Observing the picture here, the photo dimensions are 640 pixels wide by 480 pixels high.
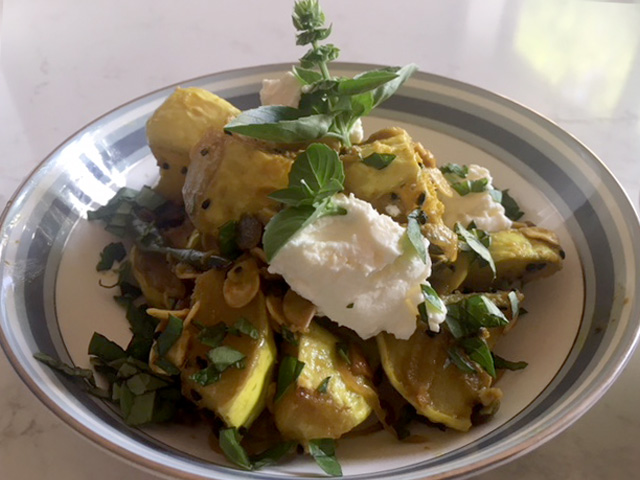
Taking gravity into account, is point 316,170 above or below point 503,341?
above

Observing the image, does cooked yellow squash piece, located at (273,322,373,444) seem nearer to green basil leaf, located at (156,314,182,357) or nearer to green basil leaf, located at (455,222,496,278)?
green basil leaf, located at (156,314,182,357)

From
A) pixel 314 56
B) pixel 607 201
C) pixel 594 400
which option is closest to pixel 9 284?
pixel 314 56

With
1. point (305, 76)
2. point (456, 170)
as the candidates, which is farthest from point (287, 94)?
point (456, 170)

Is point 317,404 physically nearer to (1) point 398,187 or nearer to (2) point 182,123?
(1) point 398,187

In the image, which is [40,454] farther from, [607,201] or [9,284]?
[607,201]

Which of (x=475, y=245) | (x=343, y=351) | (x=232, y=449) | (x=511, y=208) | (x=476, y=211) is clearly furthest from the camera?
(x=511, y=208)

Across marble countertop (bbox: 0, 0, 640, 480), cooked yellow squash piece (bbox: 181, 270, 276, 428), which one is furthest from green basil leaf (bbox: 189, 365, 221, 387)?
marble countertop (bbox: 0, 0, 640, 480)
